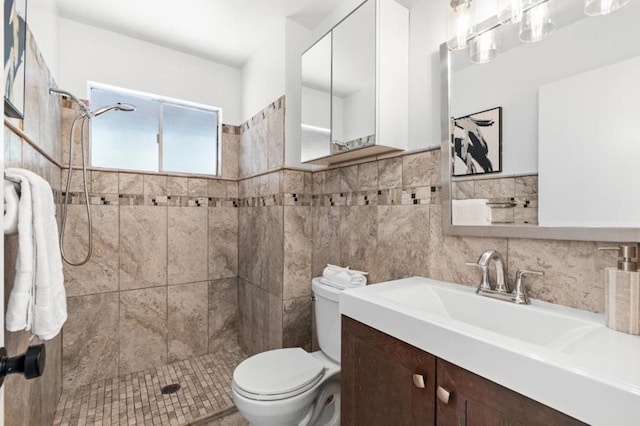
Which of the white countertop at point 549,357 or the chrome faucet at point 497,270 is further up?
the chrome faucet at point 497,270

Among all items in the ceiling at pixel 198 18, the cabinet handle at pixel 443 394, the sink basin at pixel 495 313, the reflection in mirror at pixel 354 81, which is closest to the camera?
the cabinet handle at pixel 443 394

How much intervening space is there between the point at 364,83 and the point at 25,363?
1.53 meters

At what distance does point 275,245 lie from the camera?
210cm

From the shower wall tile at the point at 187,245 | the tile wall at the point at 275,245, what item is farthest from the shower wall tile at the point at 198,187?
the tile wall at the point at 275,245

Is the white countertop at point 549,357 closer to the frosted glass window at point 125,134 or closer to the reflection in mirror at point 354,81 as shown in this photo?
the reflection in mirror at point 354,81

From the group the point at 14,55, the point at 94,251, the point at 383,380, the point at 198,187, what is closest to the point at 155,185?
the point at 198,187

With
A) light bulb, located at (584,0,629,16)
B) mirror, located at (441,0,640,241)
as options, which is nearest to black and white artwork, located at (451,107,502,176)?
mirror, located at (441,0,640,241)

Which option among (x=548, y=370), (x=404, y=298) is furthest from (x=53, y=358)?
(x=548, y=370)

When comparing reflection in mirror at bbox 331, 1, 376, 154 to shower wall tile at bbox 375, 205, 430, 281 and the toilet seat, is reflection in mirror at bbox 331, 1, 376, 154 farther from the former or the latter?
the toilet seat

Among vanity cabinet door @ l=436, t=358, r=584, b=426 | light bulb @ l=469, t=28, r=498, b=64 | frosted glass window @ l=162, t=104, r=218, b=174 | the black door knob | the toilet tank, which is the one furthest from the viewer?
frosted glass window @ l=162, t=104, r=218, b=174

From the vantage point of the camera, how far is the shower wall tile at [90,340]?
2057mm

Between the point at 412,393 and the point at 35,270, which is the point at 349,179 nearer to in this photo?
the point at 412,393

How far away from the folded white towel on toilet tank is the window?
155 centimetres

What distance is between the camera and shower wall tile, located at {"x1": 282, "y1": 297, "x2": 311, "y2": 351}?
2018mm
